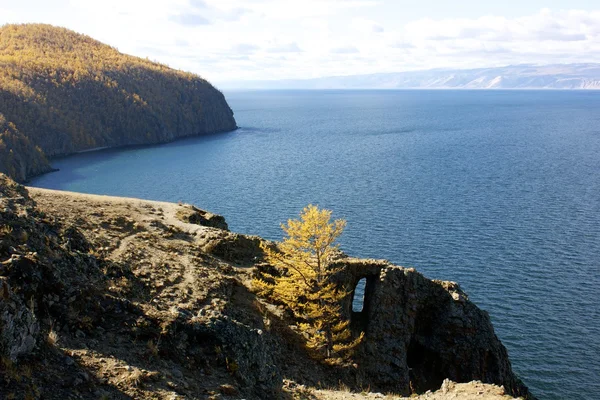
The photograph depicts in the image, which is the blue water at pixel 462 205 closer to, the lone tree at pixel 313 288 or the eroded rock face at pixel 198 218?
the lone tree at pixel 313 288

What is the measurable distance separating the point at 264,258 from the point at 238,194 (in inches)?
3140

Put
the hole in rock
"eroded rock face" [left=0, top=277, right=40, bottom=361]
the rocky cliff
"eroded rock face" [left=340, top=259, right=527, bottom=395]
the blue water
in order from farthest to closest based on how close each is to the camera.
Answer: the hole in rock
the blue water
"eroded rock face" [left=340, top=259, right=527, bottom=395]
the rocky cliff
"eroded rock face" [left=0, top=277, right=40, bottom=361]

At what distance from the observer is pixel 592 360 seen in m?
52.3

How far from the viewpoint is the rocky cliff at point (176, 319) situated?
20.3 metres

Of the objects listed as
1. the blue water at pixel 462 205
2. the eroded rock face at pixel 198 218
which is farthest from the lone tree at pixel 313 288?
the blue water at pixel 462 205

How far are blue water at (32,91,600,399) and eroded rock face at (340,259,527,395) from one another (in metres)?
10.1

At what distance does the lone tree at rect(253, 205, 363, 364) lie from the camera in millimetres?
35938

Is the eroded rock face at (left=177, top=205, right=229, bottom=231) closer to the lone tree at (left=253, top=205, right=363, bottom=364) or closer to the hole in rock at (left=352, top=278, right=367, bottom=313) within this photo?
the lone tree at (left=253, top=205, right=363, bottom=364)

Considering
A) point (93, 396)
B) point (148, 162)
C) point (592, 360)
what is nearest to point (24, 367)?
point (93, 396)

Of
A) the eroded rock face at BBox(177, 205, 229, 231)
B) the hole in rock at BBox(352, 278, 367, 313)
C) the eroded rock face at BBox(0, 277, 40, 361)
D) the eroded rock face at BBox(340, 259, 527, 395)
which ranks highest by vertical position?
the eroded rock face at BBox(0, 277, 40, 361)

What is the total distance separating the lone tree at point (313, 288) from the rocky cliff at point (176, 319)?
A: 1034 mm

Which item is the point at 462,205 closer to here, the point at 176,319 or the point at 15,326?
the point at 176,319

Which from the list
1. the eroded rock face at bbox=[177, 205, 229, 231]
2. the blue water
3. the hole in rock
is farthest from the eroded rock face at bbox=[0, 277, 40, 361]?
the blue water

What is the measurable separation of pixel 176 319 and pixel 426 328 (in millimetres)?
25353
